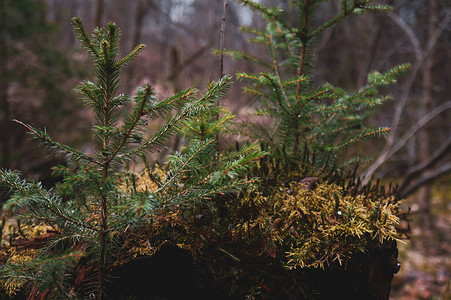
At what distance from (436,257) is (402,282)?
1.41 metres

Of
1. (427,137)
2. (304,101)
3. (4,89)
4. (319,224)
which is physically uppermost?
(427,137)

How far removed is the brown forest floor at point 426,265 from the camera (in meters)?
4.65

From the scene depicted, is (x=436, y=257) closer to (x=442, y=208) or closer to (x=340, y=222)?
(x=442, y=208)

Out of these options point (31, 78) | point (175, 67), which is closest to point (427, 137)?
point (175, 67)

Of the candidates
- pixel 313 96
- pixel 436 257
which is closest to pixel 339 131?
pixel 313 96

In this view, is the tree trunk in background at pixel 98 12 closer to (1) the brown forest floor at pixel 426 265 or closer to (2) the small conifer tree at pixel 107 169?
(2) the small conifer tree at pixel 107 169

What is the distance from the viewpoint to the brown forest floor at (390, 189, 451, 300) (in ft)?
15.3

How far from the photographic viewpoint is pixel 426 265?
5422mm

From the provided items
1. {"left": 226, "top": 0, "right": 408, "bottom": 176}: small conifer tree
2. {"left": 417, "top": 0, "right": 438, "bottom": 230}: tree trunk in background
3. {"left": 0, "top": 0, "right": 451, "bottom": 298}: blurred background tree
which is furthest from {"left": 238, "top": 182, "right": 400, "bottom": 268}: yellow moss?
{"left": 417, "top": 0, "right": 438, "bottom": 230}: tree trunk in background

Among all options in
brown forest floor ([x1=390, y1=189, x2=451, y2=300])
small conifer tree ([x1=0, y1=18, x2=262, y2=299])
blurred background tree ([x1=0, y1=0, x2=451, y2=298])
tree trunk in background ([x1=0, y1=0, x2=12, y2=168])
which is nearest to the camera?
small conifer tree ([x1=0, y1=18, x2=262, y2=299])

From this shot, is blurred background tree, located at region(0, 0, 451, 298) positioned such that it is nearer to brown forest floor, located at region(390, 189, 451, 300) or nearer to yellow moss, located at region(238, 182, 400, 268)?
brown forest floor, located at region(390, 189, 451, 300)

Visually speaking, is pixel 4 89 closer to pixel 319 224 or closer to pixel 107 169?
pixel 107 169

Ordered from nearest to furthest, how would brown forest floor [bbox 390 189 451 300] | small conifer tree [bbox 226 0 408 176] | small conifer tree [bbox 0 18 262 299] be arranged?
small conifer tree [bbox 0 18 262 299]
small conifer tree [bbox 226 0 408 176]
brown forest floor [bbox 390 189 451 300]

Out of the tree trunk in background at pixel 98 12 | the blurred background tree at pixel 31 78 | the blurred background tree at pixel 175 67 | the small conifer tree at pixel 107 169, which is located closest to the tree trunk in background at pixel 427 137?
the blurred background tree at pixel 175 67
